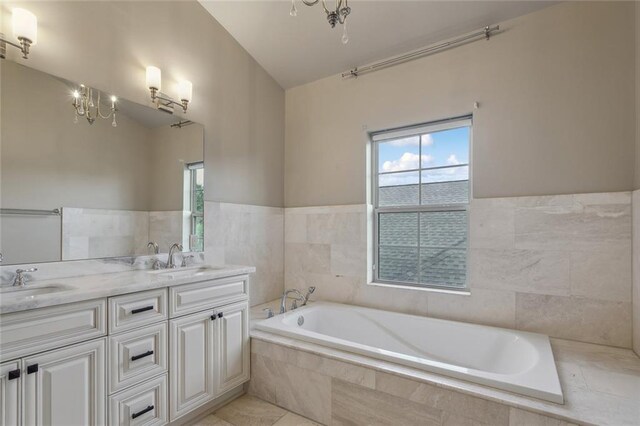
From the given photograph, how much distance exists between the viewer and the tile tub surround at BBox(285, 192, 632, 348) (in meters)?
1.99

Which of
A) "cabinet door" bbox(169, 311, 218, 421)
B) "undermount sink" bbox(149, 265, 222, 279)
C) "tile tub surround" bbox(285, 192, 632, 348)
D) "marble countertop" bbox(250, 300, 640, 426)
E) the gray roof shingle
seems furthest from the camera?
the gray roof shingle

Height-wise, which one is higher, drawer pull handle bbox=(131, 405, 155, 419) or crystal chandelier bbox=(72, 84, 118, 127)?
crystal chandelier bbox=(72, 84, 118, 127)

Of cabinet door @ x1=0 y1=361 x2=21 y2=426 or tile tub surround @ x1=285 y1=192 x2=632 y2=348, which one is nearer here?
cabinet door @ x1=0 y1=361 x2=21 y2=426

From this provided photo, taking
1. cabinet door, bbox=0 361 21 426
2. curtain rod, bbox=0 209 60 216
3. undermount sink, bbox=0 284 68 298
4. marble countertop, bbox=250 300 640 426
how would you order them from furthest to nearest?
1. curtain rod, bbox=0 209 60 216
2. undermount sink, bbox=0 284 68 298
3. marble countertop, bbox=250 300 640 426
4. cabinet door, bbox=0 361 21 426

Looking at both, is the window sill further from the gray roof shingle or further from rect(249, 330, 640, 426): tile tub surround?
rect(249, 330, 640, 426): tile tub surround

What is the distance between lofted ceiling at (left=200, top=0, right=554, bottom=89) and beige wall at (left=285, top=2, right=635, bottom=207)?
161mm

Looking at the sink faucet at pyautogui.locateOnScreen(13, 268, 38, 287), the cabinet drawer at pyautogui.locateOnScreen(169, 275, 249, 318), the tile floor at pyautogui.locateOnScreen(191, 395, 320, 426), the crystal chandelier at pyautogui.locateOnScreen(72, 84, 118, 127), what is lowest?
the tile floor at pyautogui.locateOnScreen(191, 395, 320, 426)

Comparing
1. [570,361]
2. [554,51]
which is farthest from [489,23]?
[570,361]

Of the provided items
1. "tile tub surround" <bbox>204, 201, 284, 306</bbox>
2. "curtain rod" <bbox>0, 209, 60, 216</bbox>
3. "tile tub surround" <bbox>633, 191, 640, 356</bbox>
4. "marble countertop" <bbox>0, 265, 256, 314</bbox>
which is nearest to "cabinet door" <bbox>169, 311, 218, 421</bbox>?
"marble countertop" <bbox>0, 265, 256, 314</bbox>

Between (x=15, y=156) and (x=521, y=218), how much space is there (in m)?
3.12

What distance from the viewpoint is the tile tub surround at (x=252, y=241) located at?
2.64 m

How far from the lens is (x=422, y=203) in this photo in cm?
274

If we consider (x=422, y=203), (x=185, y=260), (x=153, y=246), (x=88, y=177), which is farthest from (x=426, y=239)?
(x=88, y=177)

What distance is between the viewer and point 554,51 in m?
2.16
